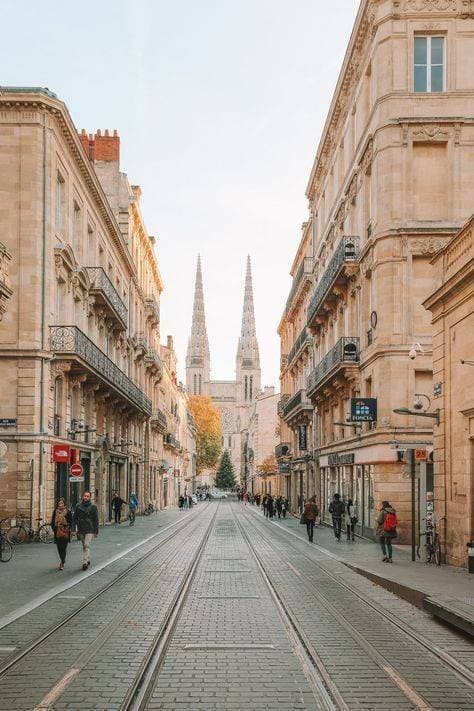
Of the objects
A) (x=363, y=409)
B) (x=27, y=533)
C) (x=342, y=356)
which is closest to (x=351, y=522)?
(x=363, y=409)

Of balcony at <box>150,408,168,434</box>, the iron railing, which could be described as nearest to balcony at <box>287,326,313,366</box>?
the iron railing

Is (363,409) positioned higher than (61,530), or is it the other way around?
(363,409)

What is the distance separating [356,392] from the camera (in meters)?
33.5

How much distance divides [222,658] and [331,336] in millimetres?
31205

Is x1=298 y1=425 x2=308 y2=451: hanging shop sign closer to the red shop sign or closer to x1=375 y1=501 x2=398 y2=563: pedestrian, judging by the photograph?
the red shop sign

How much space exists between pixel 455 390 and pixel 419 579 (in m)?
5.05

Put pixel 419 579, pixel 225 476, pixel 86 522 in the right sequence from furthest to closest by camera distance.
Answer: pixel 225 476 → pixel 86 522 → pixel 419 579

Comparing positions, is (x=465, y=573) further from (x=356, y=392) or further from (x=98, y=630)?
(x=356, y=392)

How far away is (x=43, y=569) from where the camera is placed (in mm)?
19297

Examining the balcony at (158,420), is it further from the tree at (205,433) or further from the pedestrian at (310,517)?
the tree at (205,433)

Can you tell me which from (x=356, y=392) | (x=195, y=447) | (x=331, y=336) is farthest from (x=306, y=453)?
(x=195, y=447)

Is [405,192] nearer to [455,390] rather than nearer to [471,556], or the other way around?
[455,390]

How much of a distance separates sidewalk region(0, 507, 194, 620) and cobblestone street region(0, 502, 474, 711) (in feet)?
0.33

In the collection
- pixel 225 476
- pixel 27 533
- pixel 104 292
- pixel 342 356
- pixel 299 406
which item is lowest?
pixel 225 476
